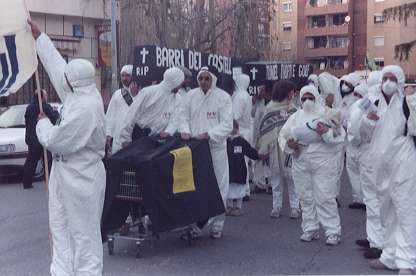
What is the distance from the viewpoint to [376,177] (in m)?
7.97

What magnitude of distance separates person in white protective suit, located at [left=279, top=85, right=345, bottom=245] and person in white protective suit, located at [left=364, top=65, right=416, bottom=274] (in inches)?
45.9

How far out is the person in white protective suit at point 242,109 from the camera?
1237 centimetres

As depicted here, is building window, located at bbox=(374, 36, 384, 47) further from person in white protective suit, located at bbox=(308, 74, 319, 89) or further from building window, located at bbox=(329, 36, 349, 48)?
person in white protective suit, located at bbox=(308, 74, 319, 89)

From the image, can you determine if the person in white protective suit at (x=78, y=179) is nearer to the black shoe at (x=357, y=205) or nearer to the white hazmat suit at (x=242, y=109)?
the white hazmat suit at (x=242, y=109)

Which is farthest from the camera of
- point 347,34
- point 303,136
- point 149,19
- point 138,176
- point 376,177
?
point 347,34

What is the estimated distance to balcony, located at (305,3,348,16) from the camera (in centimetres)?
7812

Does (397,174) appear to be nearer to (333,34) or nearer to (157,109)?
(157,109)

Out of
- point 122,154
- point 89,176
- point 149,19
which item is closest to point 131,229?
point 122,154

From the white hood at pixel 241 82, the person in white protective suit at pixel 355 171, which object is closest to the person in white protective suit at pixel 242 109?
the white hood at pixel 241 82

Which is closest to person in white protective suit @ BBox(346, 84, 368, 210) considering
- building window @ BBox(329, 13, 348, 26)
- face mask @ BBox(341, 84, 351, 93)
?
face mask @ BBox(341, 84, 351, 93)

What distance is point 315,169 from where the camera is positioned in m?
9.21

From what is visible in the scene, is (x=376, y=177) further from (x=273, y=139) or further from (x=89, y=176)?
(x=273, y=139)

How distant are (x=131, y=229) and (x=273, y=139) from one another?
9.06 feet

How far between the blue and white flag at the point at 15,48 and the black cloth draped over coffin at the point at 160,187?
5.70 feet
